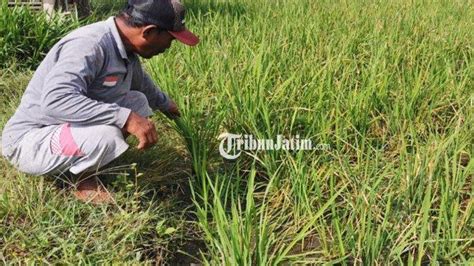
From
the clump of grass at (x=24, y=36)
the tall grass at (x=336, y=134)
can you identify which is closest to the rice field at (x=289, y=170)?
the tall grass at (x=336, y=134)

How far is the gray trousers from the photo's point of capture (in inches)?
62.2

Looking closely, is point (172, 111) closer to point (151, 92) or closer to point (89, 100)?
point (151, 92)

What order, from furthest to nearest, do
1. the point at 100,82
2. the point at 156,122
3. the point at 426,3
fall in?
1. the point at 426,3
2. the point at 156,122
3. the point at 100,82

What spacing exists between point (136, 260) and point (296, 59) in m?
1.52

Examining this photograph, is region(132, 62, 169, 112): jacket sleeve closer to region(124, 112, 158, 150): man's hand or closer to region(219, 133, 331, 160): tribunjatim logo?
region(219, 133, 331, 160): tribunjatim logo

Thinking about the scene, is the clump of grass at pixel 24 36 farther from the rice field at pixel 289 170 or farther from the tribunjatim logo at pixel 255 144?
the tribunjatim logo at pixel 255 144

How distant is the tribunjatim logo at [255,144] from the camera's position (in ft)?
6.10

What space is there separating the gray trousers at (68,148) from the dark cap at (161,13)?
0.36 meters

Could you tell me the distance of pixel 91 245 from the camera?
1523 mm

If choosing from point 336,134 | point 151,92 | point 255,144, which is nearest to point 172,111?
point 151,92

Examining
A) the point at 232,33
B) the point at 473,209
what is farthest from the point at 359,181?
the point at 232,33

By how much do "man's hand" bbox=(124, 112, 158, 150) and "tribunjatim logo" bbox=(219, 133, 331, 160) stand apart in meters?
0.44

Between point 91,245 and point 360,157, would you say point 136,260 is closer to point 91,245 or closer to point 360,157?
point 91,245

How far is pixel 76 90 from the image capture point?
1504 mm
